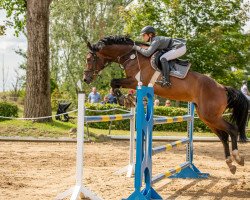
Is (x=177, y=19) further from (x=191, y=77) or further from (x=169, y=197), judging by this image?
(x=169, y=197)

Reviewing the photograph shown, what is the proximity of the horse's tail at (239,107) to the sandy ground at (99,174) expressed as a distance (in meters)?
0.76

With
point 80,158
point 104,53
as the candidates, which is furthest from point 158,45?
point 80,158

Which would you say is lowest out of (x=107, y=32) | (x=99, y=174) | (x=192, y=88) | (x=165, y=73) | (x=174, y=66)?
(x=99, y=174)

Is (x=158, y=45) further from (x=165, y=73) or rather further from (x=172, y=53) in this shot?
(x=165, y=73)

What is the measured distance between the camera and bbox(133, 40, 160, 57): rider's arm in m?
7.45

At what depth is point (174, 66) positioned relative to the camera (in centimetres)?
752

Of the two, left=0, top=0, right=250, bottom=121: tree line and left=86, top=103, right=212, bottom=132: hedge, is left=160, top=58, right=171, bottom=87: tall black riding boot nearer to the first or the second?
left=0, top=0, right=250, bottom=121: tree line

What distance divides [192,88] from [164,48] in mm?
737

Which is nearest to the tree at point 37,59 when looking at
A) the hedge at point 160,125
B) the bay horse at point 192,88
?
the hedge at point 160,125

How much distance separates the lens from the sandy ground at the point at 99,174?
6215 millimetres

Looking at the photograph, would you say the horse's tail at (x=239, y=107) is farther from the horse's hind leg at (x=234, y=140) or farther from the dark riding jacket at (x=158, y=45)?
the dark riding jacket at (x=158, y=45)

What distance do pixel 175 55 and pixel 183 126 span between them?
10.1m

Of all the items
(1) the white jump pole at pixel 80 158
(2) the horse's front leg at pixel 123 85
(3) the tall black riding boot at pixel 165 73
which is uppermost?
(3) the tall black riding boot at pixel 165 73

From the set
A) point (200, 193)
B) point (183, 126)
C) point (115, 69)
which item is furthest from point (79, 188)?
point (115, 69)
